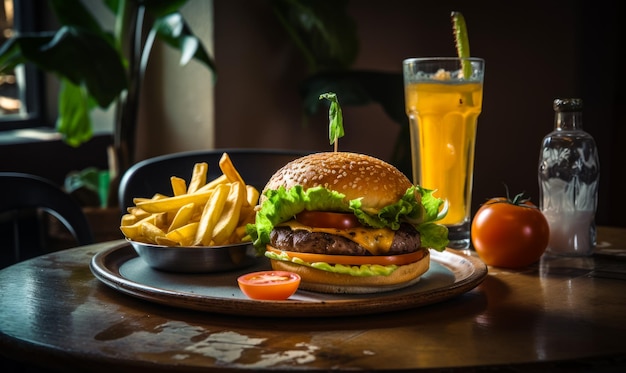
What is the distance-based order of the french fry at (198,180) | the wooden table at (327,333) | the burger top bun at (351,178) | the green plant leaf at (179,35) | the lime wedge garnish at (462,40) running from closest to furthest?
1. the wooden table at (327,333)
2. the burger top bun at (351,178)
3. the french fry at (198,180)
4. the lime wedge garnish at (462,40)
5. the green plant leaf at (179,35)

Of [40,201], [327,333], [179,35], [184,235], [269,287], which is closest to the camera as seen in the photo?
[327,333]

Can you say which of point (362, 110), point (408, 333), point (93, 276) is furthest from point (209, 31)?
point (408, 333)

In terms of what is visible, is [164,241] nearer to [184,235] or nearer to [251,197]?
[184,235]

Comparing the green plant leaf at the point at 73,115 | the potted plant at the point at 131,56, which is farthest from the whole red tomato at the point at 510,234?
the green plant leaf at the point at 73,115

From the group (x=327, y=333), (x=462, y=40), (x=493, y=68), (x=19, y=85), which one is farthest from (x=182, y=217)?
(x=493, y=68)

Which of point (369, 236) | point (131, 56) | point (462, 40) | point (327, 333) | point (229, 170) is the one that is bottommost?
point (327, 333)

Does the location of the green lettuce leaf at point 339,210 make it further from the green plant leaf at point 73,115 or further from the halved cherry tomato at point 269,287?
the green plant leaf at point 73,115
